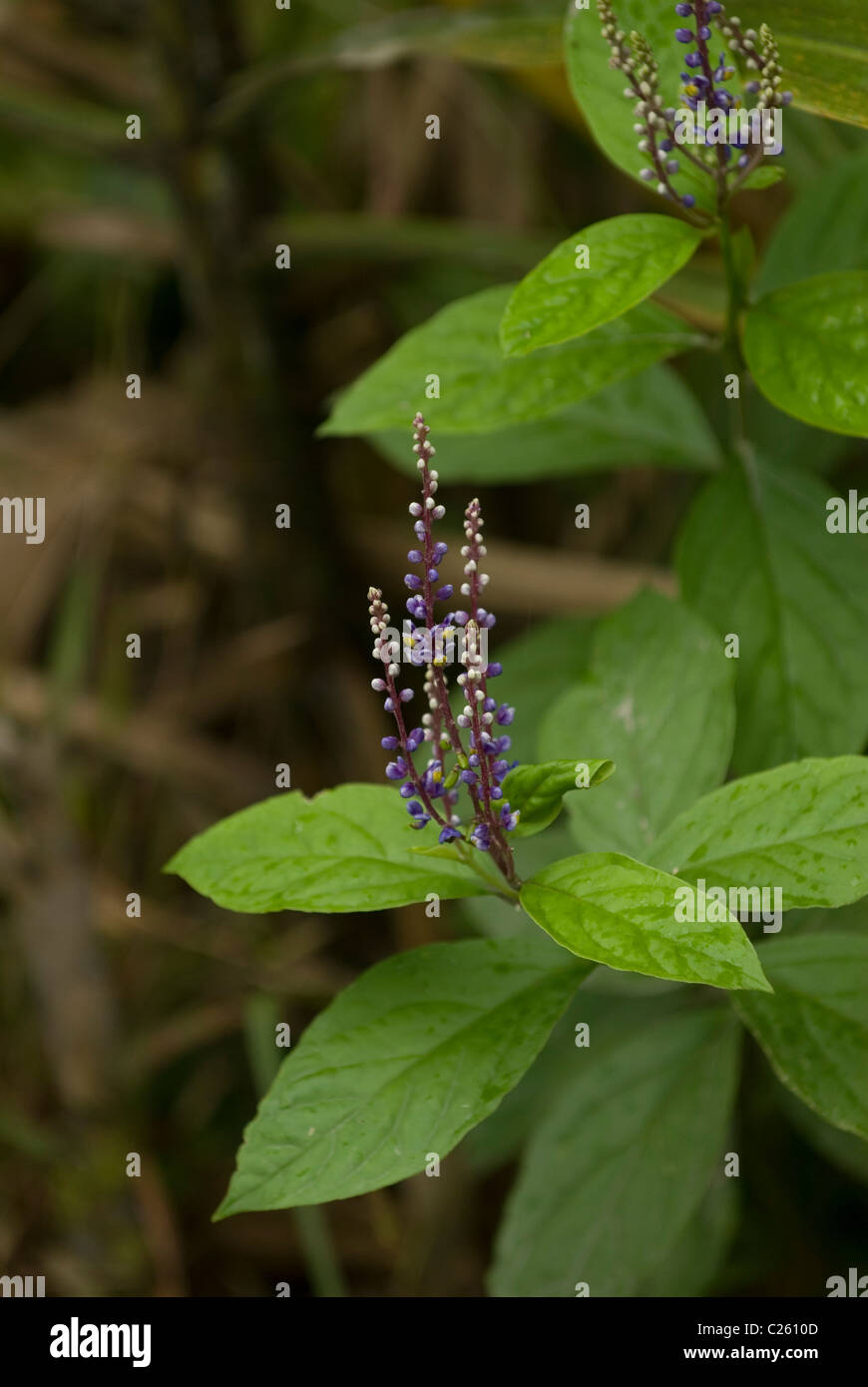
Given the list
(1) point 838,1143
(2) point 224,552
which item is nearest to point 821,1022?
(1) point 838,1143

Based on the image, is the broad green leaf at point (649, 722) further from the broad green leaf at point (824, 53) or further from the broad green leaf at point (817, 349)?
the broad green leaf at point (824, 53)

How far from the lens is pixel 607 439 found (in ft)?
4.20

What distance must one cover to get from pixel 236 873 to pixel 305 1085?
155 mm

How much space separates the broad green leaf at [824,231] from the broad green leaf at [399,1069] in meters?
0.68

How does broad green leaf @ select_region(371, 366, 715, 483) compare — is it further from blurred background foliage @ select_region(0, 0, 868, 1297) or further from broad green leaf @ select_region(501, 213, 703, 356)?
broad green leaf @ select_region(501, 213, 703, 356)

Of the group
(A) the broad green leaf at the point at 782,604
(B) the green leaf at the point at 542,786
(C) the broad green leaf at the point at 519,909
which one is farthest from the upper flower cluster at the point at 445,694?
(C) the broad green leaf at the point at 519,909

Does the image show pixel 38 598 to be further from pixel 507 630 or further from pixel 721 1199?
pixel 721 1199

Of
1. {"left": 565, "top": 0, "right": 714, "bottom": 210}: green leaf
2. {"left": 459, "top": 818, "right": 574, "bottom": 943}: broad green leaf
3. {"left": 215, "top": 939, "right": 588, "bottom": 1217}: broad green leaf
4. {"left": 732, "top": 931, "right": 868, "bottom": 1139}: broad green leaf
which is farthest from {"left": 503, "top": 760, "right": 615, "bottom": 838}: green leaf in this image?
{"left": 565, "top": 0, "right": 714, "bottom": 210}: green leaf

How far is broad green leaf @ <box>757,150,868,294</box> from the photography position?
3.89 ft

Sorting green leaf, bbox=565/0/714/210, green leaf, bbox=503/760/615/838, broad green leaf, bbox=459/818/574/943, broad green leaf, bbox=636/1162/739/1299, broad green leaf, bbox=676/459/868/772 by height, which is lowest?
broad green leaf, bbox=636/1162/739/1299

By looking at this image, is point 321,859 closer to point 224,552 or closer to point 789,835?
point 789,835

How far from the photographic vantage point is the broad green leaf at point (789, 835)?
82 centimetres

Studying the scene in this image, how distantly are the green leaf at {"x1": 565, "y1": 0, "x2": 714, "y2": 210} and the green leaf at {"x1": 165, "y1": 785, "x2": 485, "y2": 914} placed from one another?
533 mm

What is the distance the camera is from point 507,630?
81.0 inches
